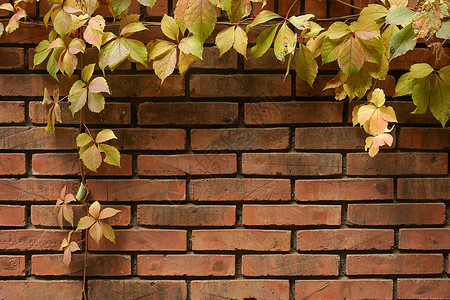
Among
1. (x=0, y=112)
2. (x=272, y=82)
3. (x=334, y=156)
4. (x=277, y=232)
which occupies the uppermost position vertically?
(x=272, y=82)

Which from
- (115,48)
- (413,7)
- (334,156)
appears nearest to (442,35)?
(413,7)

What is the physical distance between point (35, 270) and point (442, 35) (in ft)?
4.62

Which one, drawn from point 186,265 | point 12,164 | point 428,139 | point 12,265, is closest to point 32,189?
point 12,164

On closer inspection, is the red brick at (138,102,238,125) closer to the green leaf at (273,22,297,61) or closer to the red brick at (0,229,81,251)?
the green leaf at (273,22,297,61)

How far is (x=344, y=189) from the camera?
1.20m

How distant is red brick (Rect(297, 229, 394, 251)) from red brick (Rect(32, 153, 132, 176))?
0.63 m

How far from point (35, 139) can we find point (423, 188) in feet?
4.16

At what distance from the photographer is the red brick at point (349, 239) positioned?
121cm

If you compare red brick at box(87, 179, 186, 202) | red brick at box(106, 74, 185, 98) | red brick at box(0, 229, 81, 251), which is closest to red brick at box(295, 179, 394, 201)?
red brick at box(87, 179, 186, 202)

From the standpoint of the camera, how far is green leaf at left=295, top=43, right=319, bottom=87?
109 centimetres

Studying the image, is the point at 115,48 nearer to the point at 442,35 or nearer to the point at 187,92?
the point at 187,92

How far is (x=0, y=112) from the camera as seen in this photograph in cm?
119

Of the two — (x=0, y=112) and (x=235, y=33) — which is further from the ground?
(x=235, y=33)

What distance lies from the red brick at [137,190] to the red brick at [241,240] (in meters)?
0.15
